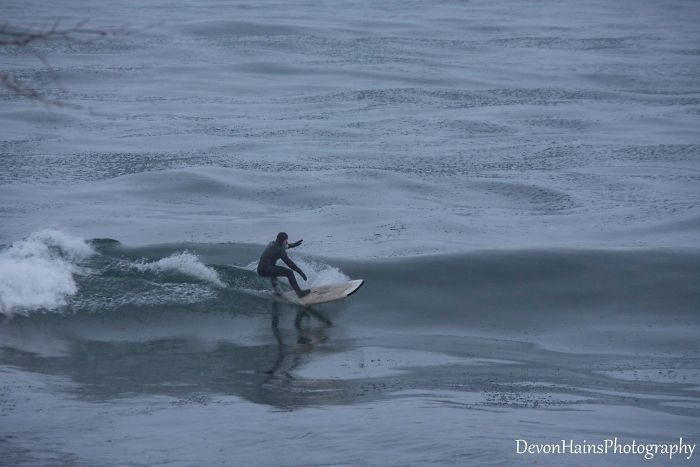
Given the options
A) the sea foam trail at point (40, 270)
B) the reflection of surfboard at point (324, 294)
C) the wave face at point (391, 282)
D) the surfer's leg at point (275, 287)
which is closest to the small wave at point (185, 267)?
the wave face at point (391, 282)

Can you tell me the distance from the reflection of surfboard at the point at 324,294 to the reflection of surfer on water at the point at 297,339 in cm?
23

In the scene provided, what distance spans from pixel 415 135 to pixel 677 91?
17.9 meters

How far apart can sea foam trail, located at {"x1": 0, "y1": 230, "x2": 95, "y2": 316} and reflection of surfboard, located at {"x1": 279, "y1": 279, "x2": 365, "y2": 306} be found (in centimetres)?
457

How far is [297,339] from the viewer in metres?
18.2

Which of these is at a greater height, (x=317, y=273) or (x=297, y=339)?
(x=317, y=273)

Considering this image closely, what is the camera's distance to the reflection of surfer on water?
648 inches

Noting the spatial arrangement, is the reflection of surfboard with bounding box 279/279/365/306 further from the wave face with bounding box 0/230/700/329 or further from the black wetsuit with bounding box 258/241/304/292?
the wave face with bounding box 0/230/700/329

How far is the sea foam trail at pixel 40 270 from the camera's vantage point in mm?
18969

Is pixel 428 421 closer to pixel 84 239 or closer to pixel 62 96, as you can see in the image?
pixel 84 239

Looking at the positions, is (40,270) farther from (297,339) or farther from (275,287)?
(297,339)

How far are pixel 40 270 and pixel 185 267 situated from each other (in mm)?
3116

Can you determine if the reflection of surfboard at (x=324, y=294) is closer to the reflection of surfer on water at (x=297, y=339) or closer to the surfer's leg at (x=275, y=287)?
the surfer's leg at (x=275, y=287)

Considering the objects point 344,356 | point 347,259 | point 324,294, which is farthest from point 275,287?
point 347,259

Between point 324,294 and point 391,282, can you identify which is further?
point 391,282
